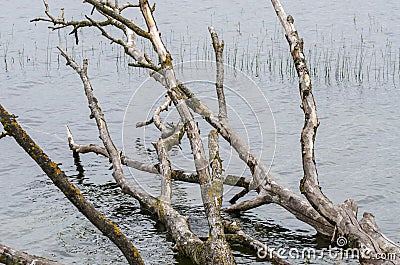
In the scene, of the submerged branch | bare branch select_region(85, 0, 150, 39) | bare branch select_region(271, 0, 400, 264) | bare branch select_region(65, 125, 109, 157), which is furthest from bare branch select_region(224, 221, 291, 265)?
bare branch select_region(65, 125, 109, 157)

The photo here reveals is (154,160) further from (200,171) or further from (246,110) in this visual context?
(200,171)

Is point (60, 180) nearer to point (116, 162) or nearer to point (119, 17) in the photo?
point (119, 17)

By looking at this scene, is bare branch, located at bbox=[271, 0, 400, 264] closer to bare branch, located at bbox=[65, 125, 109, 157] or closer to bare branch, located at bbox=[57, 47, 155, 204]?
bare branch, located at bbox=[57, 47, 155, 204]

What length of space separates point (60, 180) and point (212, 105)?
7409 mm

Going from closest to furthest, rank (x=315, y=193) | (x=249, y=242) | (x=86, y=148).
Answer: (x=315, y=193) < (x=249, y=242) < (x=86, y=148)

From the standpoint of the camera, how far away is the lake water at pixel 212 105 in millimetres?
7832

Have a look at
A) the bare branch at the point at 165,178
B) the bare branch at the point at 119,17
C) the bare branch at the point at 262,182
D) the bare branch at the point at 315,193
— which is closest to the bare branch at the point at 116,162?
the bare branch at the point at 165,178

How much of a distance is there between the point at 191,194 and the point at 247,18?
11175 mm

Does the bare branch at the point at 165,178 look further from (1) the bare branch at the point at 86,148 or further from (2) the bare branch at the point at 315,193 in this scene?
(1) the bare branch at the point at 86,148

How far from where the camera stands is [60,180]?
12.8 feet

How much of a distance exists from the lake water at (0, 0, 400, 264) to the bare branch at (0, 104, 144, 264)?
284cm

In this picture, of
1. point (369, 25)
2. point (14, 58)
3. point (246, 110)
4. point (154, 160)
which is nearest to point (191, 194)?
point (154, 160)

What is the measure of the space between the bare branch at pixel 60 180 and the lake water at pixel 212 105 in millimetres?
2841

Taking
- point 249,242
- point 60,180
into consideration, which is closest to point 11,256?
point 60,180
